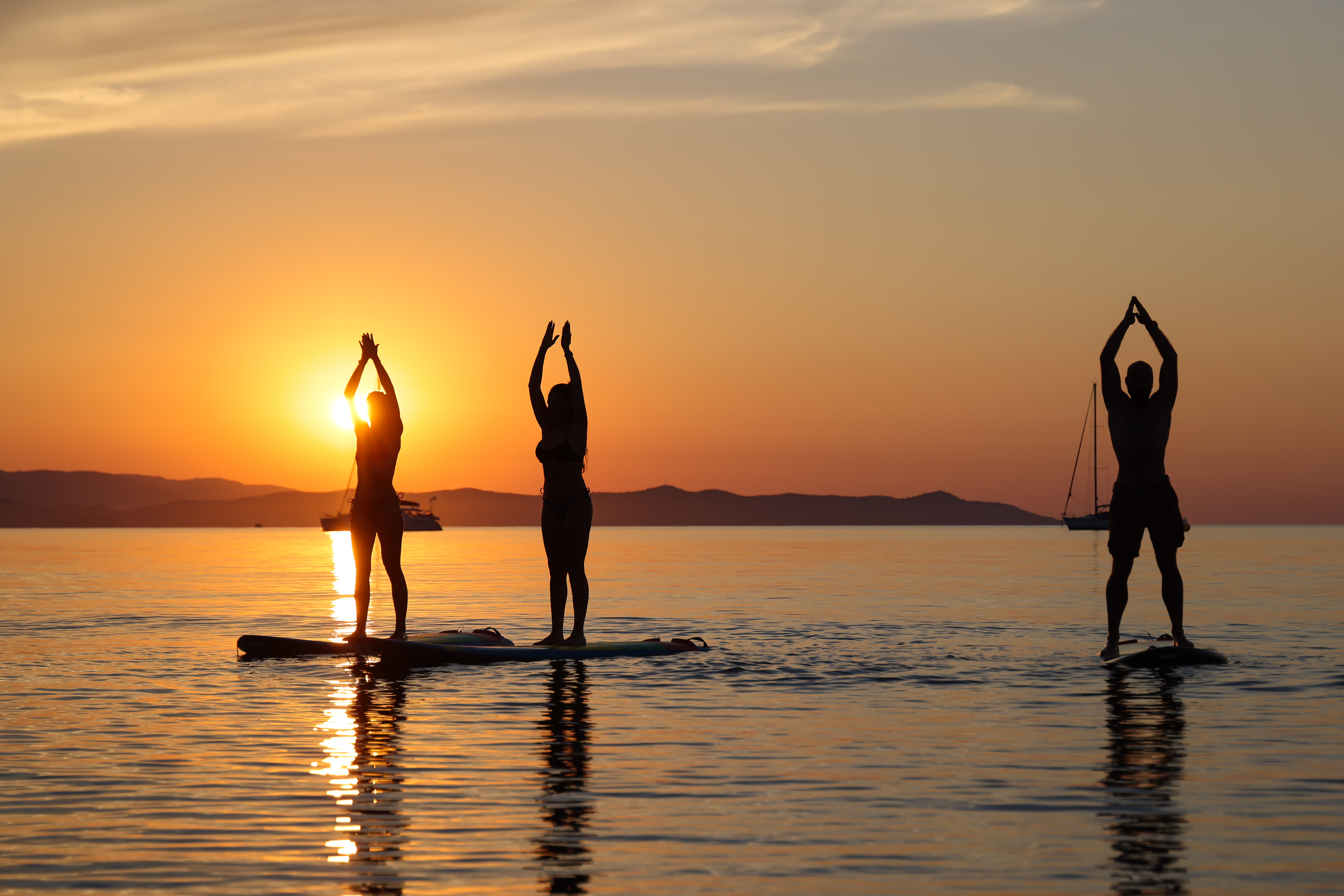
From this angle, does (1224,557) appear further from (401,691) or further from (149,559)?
(401,691)

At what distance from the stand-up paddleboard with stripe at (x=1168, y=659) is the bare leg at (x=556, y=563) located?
19.2ft

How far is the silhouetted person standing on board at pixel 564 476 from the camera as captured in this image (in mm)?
14547

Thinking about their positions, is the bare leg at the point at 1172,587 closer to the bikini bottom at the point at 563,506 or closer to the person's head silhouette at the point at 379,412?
the bikini bottom at the point at 563,506

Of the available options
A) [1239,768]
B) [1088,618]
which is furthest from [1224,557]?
[1239,768]

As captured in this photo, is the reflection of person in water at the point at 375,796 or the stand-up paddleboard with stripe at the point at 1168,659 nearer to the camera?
the reflection of person in water at the point at 375,796

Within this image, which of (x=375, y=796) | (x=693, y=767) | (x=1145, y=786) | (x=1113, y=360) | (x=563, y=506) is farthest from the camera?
(x=563, y=506)

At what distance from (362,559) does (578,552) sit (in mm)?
2421

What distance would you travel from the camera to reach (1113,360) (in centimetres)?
1262

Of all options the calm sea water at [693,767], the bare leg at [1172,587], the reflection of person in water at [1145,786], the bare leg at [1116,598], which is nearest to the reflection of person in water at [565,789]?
the calm sea water at [693,767]

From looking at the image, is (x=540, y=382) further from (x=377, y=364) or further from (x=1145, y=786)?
(x=1145, y=786)

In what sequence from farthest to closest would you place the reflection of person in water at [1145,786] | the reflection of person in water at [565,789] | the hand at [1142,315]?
the hand at [1142,315] < the reflection of person in water at [565,789] < the reflection of person in water at [1145,786]

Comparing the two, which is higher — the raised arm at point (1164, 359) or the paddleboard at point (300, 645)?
the raised arm at point (1164, 359)

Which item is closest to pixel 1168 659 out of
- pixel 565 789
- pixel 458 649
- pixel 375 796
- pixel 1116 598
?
pixel 1116 598

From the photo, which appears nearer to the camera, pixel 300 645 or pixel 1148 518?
pixel 1148 518
